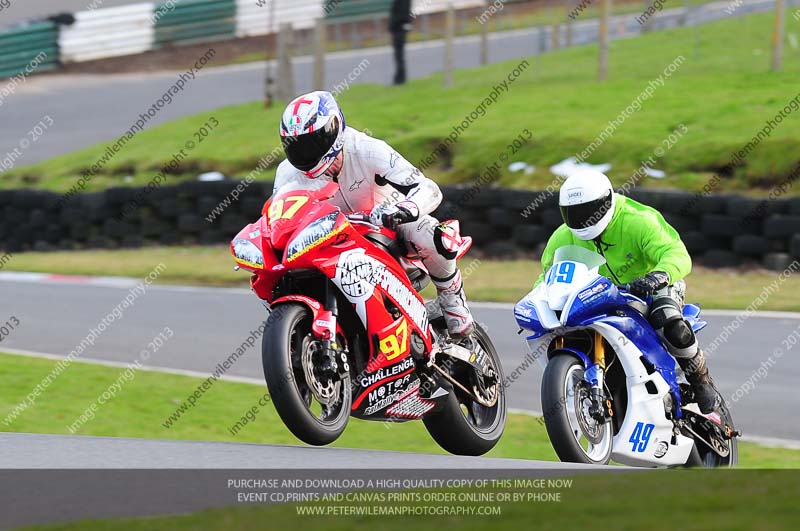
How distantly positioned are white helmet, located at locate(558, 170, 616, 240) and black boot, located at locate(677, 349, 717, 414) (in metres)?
0.81

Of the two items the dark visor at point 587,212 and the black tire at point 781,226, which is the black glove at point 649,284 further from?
the black tire at point 781,226

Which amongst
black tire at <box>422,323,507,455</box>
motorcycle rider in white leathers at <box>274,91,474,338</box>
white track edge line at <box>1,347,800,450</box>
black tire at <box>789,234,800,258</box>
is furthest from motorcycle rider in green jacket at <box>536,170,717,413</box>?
black tire at <box>789,234,800,258</box>

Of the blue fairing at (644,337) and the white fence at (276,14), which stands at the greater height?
the blue fairing at (644,337)

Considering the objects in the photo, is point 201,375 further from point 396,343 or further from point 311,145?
point 311,145

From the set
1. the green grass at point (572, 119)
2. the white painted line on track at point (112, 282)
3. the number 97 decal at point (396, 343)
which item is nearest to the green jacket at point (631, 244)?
the number 97 decal at point (396, 343)

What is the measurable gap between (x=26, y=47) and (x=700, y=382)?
22.1 m

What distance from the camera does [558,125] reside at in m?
16.2

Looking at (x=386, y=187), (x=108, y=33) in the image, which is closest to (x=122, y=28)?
(x=108, y=33)

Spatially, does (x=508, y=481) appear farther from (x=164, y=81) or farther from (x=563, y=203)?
(x=164, y=81)

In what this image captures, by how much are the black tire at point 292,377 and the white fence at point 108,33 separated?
73.0 feet

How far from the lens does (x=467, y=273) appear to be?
1366cm

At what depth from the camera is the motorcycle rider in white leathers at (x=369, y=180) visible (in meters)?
5.94

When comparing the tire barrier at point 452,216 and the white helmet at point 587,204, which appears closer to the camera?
the white helmet at point 587,204

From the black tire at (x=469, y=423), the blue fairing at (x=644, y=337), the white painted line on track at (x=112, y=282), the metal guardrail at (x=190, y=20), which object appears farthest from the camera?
the metal guardrail at (x=190, y=20)
